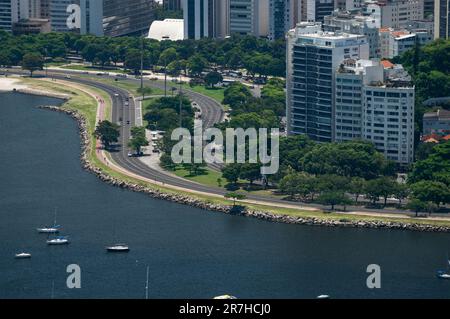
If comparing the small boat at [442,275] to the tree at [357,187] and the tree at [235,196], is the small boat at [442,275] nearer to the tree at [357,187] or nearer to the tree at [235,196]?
the tree at [357,187]

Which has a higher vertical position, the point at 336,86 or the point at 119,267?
the point at 336,86

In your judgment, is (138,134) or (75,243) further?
(138,134)

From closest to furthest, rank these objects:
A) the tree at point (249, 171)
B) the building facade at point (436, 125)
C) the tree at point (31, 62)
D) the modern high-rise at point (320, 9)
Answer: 1. the tree at point (249, 171)
2. the building facade at point (436, 125)
3. the tree at point (31, 62)
4. the modern high-rise at point (320, 9)

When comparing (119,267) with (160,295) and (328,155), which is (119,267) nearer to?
(160,295)

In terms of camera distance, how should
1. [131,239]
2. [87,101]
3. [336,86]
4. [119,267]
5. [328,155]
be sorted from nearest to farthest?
[119,267]
[131,239]
[328,155]
[336,86]
[87,101]

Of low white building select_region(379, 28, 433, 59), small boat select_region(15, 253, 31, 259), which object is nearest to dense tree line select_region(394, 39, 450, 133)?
low white building select_region(379, 28, 433, 59)

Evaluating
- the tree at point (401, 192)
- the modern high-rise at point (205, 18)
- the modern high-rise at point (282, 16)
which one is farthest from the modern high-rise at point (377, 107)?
the modern high-rise at point (205, 18)

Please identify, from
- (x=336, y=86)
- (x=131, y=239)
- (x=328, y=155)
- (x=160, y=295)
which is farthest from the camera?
(x=336, y=86)

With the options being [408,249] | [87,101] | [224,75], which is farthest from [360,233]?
[224,75]

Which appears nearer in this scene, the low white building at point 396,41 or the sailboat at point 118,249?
the sailboat at point 118,249
